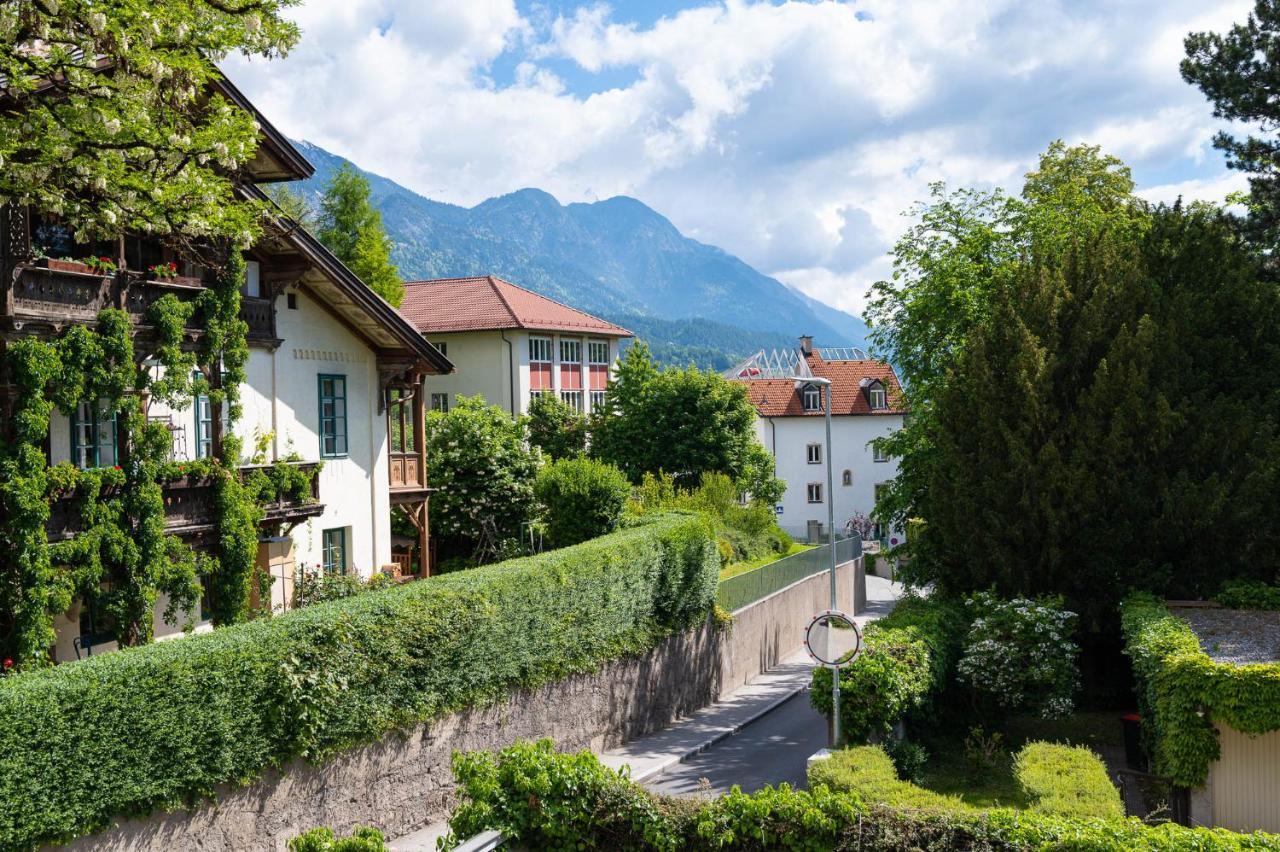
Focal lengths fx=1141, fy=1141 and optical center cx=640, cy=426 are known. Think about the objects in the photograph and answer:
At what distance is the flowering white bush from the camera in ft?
70.6

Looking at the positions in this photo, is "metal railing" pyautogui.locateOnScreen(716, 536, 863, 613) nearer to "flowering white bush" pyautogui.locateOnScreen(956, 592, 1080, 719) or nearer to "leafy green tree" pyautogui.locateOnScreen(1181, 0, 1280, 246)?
"flowering white bush" pyautogui.locateOnScreen(956, 592, 1080, 719)

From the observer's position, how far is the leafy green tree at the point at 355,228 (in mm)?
51219

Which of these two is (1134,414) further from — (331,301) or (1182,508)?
(331,301)

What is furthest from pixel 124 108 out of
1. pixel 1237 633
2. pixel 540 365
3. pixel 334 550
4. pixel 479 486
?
pixel 540 365

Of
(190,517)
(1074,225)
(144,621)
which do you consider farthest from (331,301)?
(1074,225)

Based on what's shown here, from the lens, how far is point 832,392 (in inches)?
2837

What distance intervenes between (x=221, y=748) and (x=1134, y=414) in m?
18.7

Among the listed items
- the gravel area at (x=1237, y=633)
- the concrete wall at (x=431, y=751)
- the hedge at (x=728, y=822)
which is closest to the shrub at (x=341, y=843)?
the hedge at (x=728, y=822)

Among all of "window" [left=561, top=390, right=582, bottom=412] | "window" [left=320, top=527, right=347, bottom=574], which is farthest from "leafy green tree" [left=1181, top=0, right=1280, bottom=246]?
"window" [left=561, top=390, right=582, bottom=412]

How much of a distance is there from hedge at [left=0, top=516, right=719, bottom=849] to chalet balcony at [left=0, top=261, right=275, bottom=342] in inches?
266

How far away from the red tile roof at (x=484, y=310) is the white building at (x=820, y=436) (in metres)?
15.6

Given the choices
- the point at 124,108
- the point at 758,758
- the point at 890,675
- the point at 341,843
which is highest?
the point at 124,108

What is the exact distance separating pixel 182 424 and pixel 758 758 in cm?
1282

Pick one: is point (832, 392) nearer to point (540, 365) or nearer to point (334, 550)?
point (540, 365)
